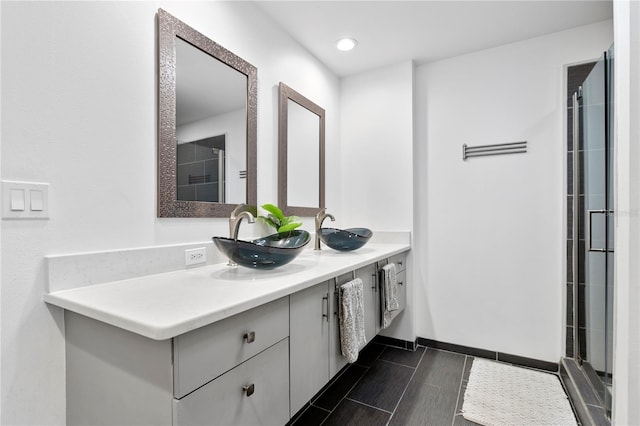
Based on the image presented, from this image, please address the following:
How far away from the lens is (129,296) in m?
1.04

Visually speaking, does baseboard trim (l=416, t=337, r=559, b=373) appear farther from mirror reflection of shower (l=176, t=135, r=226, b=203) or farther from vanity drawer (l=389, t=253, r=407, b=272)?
mirror reflection of shower (l=176, t=135, r=226, b=203)

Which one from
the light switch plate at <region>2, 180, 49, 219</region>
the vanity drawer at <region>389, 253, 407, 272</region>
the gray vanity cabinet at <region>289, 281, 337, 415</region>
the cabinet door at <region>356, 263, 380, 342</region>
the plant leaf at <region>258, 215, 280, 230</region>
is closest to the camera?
the light switch plate at <region>2, 180, 49, 219</region>

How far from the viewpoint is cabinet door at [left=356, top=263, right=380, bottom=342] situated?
6.24 ft

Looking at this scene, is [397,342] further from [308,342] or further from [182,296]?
[182,296]

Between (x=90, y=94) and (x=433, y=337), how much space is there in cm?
278

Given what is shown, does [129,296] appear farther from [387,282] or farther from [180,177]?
[387,282]

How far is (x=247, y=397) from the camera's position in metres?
1.04

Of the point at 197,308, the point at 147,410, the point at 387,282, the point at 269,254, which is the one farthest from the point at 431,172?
the point at 147,410

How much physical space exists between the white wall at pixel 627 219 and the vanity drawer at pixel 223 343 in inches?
40.8

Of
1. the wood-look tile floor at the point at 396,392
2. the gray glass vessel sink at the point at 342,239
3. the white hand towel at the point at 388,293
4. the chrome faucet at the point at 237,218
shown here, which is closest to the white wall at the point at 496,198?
the wood-look tile floor at the point at 396,392

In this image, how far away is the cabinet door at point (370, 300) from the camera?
1.90m

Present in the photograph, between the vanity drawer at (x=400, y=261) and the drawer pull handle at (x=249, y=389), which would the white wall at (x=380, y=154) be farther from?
the drawer pull handle at (x=249, y=389)

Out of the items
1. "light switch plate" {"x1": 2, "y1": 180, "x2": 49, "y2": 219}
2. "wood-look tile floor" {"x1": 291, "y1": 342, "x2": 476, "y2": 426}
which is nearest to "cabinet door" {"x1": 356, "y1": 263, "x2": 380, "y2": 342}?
"wood-look tile floor" {"x1": 291, "y1": 342, "x2": 476, "y2": 426}

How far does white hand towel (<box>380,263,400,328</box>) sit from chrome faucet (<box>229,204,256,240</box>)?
3.13ft
